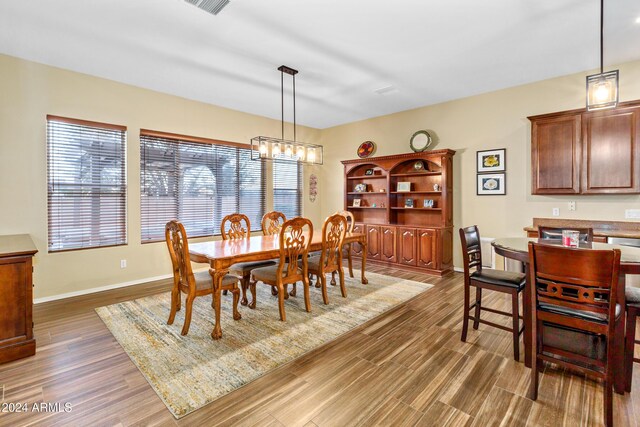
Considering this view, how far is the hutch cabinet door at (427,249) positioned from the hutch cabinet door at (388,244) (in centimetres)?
50

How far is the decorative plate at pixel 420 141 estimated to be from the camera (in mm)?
5426

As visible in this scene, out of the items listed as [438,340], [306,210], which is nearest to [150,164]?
[306,210]

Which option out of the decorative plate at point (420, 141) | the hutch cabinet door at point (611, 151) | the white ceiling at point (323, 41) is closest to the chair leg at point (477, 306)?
the hutch cabinet door at point (611, 151)

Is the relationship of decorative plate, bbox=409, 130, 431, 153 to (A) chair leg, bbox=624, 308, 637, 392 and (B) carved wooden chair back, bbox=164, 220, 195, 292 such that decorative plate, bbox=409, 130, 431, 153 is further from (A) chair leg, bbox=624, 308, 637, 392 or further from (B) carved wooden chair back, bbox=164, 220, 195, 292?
(B) carved wooden chair back, bbox=164, 220, 195, 292

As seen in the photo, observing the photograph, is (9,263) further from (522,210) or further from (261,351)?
(522,210)

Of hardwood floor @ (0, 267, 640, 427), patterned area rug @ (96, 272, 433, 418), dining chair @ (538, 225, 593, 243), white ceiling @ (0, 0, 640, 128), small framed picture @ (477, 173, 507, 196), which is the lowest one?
hardwood floor @ (0, 267, 640, 427)

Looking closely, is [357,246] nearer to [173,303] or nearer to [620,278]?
[173,303]

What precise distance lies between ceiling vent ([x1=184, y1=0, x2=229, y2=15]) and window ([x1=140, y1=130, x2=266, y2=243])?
2.58 m

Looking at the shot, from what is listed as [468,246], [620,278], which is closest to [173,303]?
[468,246]

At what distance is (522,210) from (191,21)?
193 inches

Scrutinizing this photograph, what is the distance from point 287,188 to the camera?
21.8 ft

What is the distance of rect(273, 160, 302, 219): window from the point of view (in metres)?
6.42

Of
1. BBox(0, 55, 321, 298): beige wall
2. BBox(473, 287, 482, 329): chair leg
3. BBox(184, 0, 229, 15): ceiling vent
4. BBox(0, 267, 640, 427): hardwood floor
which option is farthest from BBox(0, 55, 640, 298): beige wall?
BBox(184, 0, 229, 15): ceiling vent

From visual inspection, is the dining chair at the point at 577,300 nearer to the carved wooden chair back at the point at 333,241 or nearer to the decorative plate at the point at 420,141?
the carved wooden chair back at the point at 333,241
